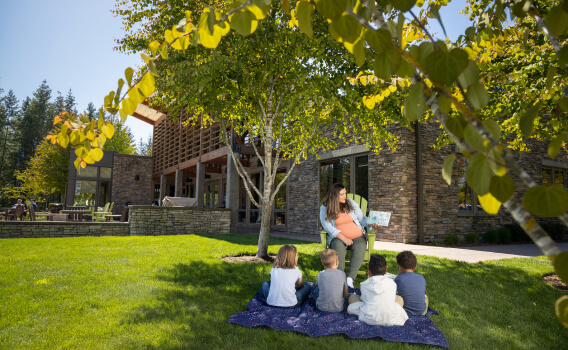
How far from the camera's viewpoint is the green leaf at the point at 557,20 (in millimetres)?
746

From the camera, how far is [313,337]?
2842 mm

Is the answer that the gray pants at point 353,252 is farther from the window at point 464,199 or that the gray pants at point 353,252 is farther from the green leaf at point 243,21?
the window at point 464,199

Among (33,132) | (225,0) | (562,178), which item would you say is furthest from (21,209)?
(33,132)

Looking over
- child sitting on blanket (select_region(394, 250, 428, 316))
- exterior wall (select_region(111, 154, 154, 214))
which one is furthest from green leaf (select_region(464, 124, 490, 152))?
exterior wall (select_region(111, 154, 154, 214))

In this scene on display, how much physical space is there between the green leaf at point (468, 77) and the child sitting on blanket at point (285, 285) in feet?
10.2

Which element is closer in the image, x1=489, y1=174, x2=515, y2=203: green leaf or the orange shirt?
x1=489, y1=174, x2=515, y2=203: green leaf

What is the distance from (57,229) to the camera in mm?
9109

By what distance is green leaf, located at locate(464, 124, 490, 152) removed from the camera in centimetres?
58

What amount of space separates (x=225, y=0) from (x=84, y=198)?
18495 millimetres

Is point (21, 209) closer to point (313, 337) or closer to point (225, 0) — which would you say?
point (225, 0)

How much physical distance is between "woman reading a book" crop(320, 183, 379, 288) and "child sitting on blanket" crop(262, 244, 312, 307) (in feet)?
3.61

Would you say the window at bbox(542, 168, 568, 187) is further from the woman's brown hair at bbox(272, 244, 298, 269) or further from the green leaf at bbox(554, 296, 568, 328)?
the green leaf at bbox(554, 296, 568, 328)

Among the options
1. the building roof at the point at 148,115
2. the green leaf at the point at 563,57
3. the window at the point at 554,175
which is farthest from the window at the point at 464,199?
the building roof at the point at 148,115

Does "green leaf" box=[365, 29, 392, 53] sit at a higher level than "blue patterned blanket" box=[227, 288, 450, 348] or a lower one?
higher
